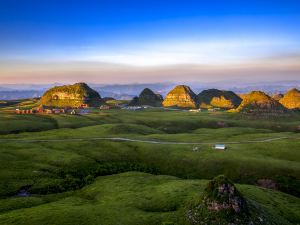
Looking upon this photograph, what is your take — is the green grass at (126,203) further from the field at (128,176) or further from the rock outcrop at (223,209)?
the rock outcrop at (223,209)

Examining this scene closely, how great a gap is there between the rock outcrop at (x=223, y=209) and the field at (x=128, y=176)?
14.6ft

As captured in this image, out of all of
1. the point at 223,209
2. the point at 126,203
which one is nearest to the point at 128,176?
the point at 126,203

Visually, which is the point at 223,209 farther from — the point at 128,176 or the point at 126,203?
the point at 128,176

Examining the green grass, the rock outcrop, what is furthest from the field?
the rock outcrop

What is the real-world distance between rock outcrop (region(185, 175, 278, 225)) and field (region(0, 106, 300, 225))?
4.45 meters

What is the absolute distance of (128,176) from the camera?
12306 cm

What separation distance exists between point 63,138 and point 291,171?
119 metres

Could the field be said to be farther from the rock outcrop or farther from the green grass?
the rock outcrop

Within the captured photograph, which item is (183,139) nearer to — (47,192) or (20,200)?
(47,192)

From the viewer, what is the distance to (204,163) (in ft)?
465

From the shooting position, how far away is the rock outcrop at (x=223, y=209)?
71.1 m

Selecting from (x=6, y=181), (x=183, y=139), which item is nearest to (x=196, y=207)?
(x=6, y=181)

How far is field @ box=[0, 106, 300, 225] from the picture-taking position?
80562 millimetres

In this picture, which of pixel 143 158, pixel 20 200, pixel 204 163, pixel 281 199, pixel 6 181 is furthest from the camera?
pixel 143 158
